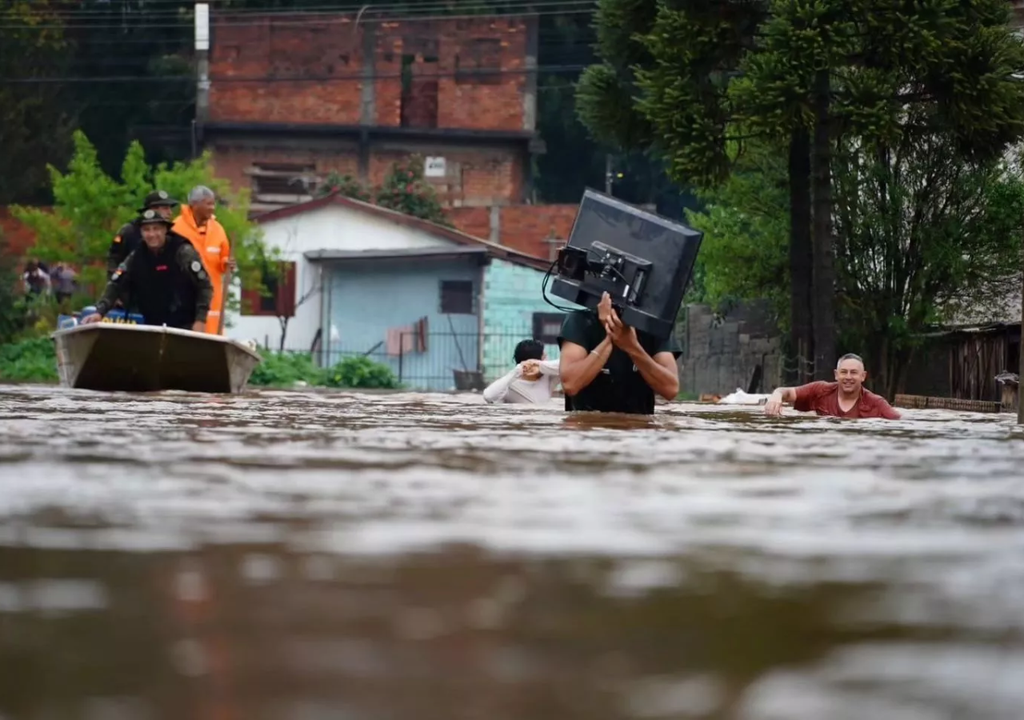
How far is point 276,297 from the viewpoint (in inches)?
1865

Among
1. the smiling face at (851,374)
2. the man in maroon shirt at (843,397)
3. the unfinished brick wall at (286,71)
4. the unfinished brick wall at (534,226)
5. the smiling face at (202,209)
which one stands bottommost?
the man in maroon shirt at (843,397)

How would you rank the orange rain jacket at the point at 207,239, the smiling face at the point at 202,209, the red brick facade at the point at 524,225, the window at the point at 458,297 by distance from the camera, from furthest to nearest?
1. the red brick facade at the point at 524,225
2. the window at the point at 458,297
3. the orange rain jacket at the point at 207,239
4. the smiling face at the point at 202,209

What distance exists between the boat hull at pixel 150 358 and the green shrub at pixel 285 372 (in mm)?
18092

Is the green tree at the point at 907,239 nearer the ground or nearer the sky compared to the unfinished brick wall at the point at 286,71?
nearer the ground

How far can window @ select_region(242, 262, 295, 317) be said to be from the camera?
44559 millimetres

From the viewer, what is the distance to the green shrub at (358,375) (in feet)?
119

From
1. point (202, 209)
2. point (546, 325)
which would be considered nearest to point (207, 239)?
point (202, 209)

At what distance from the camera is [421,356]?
4628cm

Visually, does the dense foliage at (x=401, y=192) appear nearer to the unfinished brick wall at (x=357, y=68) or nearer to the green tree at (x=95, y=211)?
the unfinished brick wall at (x=357, y=68)

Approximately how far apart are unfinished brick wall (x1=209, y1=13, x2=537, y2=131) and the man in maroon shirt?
44.8 m

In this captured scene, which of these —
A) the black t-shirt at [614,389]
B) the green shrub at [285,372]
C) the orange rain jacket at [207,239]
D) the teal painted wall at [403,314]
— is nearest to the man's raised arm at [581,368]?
the black t-shirt at [614,389]

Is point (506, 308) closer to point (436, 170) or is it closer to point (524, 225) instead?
point (524, 225)

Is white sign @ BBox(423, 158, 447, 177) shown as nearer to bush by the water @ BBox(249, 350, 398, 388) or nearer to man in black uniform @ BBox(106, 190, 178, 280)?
bush by the water @ BBox(249, 350, 398, 388)

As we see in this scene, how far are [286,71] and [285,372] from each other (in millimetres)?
22920
